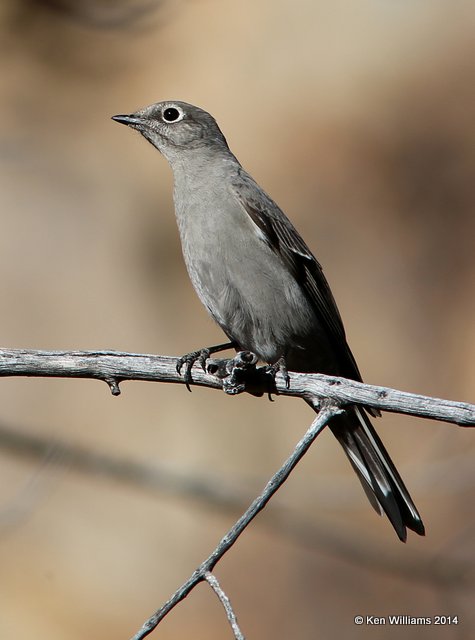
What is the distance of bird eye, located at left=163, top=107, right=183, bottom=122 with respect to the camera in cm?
762

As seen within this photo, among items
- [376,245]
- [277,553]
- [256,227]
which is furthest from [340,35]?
[277,553]

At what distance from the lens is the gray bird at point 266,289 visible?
21.3 ft

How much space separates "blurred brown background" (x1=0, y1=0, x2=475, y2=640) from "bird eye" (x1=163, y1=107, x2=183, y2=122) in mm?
2159

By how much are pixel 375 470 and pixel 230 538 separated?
2.56 meters

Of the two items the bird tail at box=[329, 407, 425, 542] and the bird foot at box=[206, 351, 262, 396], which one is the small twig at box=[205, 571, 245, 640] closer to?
the bird foot at box=[206, 351, 262, 396]

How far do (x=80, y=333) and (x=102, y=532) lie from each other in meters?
1.95

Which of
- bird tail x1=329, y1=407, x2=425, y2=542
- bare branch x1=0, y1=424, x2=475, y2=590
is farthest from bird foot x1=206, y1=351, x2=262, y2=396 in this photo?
bare branch x1=0, y1=424, x2=475, y2=590

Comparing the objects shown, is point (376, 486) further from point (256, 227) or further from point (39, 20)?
point (39, 20)

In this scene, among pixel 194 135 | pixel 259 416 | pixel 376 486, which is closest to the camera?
pixel 376 486

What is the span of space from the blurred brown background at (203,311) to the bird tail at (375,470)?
7.66 feet

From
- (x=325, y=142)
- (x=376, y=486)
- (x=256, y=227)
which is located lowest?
(x=376, y=486)

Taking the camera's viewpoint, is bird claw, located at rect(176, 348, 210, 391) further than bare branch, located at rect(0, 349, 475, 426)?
Yes

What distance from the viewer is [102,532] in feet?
28.5

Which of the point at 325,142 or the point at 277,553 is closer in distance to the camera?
the point at 277,553
